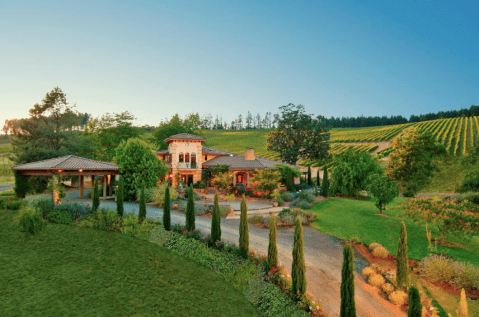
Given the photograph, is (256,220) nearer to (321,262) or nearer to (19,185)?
(321,262)

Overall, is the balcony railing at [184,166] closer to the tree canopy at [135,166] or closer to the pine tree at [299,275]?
the tree canopy at [135,166]

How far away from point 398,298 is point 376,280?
115 cm

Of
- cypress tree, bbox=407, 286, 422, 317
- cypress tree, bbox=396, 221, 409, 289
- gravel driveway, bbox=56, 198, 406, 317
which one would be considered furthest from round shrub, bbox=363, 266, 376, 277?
cypress tree, bbox=407, 286, 422, 317

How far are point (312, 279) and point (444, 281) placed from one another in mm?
4813

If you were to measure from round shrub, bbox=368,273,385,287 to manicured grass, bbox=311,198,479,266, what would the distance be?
312 centimetres

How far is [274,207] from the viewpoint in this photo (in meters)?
23.0

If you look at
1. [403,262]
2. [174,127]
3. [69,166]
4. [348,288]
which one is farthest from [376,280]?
[174,127]

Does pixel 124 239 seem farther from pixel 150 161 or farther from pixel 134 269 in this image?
pixel 150 161

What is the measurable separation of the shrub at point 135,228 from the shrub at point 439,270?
1308cm

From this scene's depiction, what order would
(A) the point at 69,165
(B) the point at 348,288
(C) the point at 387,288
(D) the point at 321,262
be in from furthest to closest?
1. (A) the point at 69,165
2. (D) the point at 321,262
3. (C) the point at 387,288
4. (B) the point at 348,288

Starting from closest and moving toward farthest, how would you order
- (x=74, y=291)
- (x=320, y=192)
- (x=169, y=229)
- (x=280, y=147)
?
(x=74, y=291)
(x=169, y=229)
(x=320, y=192)
(x=280, y=147)

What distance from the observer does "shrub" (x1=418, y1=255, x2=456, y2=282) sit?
9484 millimetres

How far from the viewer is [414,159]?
31219 mm

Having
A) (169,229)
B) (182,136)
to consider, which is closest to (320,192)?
(182,136)
